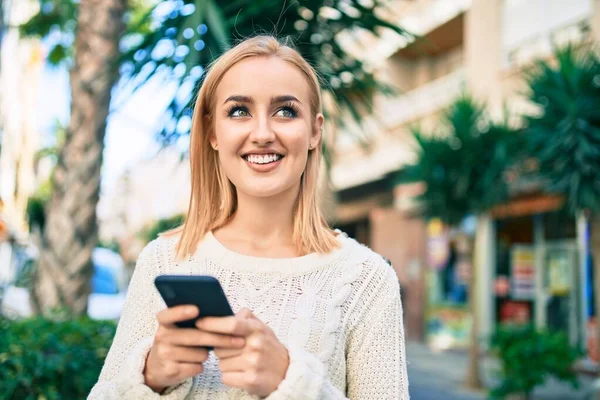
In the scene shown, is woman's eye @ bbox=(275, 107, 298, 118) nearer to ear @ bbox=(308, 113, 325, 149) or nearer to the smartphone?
ear @ bbox=(308, 113, 325, 149)

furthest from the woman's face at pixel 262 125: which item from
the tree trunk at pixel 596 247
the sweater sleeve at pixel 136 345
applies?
the tree trunk at pixel 596 247

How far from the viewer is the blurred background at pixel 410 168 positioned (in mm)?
4105

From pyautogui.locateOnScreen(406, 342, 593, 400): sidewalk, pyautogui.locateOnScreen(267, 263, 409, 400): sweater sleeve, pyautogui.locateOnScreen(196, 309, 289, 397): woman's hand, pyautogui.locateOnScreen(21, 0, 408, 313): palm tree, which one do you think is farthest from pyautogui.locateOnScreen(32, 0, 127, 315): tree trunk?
pyautogui.locateOnScreen(406, 342, 593, 400): sidewalk

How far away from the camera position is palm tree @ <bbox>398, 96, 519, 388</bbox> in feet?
30.4

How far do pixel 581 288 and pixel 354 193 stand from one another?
34.5ft

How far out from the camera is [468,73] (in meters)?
14.6

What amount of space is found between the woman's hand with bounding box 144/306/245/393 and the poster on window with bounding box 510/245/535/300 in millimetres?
12775

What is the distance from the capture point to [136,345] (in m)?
1.57

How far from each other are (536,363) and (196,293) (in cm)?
724

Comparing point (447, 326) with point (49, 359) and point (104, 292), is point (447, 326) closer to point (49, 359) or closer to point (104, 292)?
point (104, 292)

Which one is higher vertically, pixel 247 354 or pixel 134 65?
pixel 134 65

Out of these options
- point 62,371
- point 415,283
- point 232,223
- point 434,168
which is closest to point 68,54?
point 434,168

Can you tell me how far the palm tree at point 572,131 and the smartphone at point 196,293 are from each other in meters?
6.48

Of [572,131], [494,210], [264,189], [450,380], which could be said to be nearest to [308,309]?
[264,189]
